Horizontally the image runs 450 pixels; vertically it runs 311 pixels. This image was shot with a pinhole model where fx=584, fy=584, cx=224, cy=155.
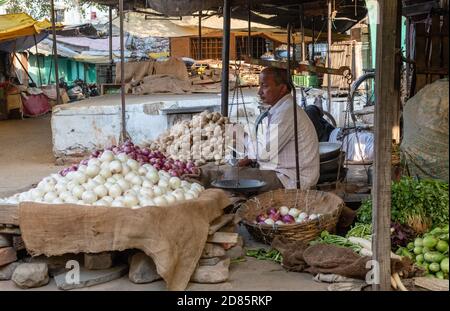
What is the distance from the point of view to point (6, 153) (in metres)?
10.9

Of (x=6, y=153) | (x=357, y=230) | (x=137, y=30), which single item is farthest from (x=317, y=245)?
(x=137, y=30)

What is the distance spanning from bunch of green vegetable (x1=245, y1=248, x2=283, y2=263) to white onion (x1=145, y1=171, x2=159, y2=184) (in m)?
0.86

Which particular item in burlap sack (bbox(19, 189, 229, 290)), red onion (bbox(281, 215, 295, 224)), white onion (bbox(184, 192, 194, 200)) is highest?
white onion (bbox(184, 192, 194, 200))

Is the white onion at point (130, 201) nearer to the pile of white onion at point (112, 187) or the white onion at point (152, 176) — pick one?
the pile of white onion at point (112, 187)

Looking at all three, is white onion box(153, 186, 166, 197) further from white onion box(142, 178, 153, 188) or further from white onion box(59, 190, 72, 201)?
white onion box(59, 190, 72, 201)

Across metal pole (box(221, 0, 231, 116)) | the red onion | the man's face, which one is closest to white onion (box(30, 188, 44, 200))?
the red onion

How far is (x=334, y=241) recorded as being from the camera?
13.3 ft

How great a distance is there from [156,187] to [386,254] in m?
1.58

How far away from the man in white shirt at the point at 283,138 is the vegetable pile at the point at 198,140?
1132mm

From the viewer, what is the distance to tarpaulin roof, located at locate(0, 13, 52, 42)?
15.4 metres

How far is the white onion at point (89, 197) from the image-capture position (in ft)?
12.1

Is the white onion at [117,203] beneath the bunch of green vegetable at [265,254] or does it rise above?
above

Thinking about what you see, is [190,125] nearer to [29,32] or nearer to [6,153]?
[6,153]

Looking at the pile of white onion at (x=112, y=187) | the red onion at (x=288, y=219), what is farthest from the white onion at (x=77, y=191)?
the red onion at (x=288, y=219)
